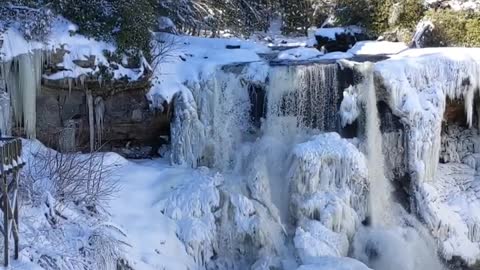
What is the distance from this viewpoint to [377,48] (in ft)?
49.2

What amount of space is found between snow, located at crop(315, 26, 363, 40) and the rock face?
17.3ft

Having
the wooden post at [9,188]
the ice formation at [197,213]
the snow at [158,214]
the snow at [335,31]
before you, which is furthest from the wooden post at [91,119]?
the snow at [335,31]

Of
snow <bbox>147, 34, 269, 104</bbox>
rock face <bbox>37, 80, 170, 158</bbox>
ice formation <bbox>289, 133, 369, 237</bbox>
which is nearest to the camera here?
ice formation <bbox>289, 133, 369, 237</bbox>

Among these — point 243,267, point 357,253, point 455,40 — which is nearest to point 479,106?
point 455,40

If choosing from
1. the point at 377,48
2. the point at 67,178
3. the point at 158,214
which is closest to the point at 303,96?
the point at 158,214

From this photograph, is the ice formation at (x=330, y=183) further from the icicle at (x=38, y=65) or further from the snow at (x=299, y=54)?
the icicle at (x=38, y=65)

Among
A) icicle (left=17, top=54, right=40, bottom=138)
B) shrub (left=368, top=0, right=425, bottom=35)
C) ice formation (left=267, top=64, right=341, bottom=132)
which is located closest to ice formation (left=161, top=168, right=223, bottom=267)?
ice formation (left=267, top=64, right=341, bottom=132)

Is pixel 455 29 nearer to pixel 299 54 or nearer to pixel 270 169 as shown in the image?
pixel 299 54

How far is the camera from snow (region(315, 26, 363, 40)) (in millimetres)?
16031

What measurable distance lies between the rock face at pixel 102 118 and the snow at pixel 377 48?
15.7ft

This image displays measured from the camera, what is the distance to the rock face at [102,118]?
38.2 ft

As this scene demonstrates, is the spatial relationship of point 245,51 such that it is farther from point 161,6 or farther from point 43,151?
point 43,151

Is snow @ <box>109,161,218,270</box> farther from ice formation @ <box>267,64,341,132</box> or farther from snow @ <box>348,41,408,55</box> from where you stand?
snow @ <box>348,41,408,55</box>

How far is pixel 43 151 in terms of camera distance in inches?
421
